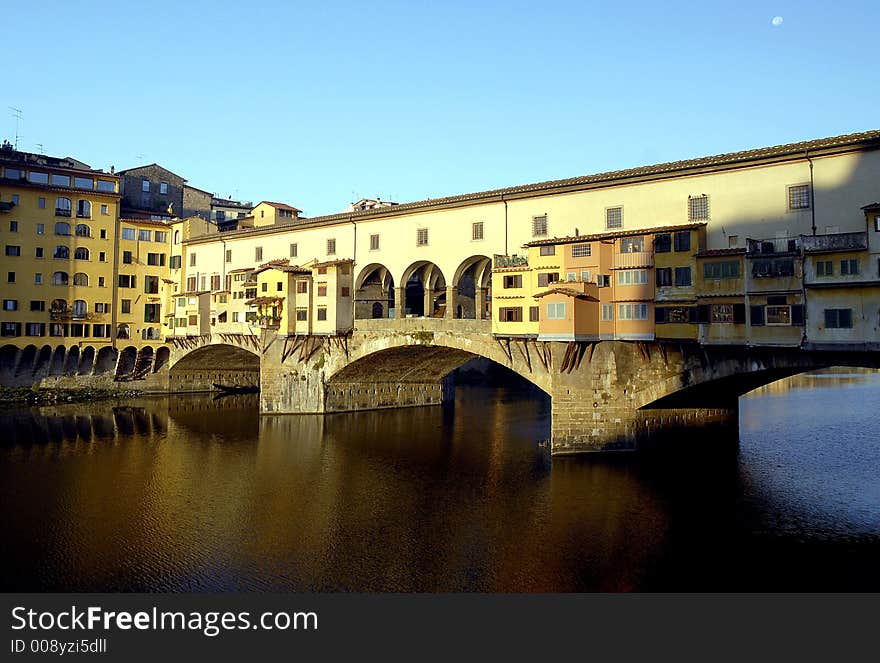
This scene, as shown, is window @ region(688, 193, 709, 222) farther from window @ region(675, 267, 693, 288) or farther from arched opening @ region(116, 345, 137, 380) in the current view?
arched opening @ region(116, 345, 137, 380)

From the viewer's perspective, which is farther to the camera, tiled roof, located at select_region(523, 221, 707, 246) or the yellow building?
the yellow building

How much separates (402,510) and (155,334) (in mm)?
55726

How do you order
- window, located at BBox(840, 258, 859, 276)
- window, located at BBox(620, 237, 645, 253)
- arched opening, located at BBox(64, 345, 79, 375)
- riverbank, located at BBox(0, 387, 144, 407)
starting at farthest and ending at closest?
arched opening, located at BBox(64, 345, 79, 375)
riverbank, located at BBox(0, 387, 144, 407)
window, located at BBox(620, 237, 645, 253)
window, located at BBox(840, 258, 859, 276)

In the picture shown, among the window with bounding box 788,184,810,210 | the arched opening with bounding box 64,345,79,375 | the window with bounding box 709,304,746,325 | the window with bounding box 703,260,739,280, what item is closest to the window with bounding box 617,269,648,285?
the window with bounding box 703,260,739,280

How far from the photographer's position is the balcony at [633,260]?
36.6 metres

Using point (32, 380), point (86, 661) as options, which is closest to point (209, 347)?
point (32, 380)

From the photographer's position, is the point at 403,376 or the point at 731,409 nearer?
the point at 731,409

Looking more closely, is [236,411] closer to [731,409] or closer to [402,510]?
[402,510]

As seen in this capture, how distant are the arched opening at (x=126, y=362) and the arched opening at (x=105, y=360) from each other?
2.66ft

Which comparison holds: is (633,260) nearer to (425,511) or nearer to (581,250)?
(581,250)

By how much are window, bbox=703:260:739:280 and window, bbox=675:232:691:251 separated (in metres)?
1.53

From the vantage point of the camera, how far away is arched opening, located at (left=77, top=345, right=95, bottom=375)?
71.4m

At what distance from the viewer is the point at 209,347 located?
70125 mm

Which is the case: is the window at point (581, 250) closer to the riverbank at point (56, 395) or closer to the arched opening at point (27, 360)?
the riverbank at point (56, 395)
